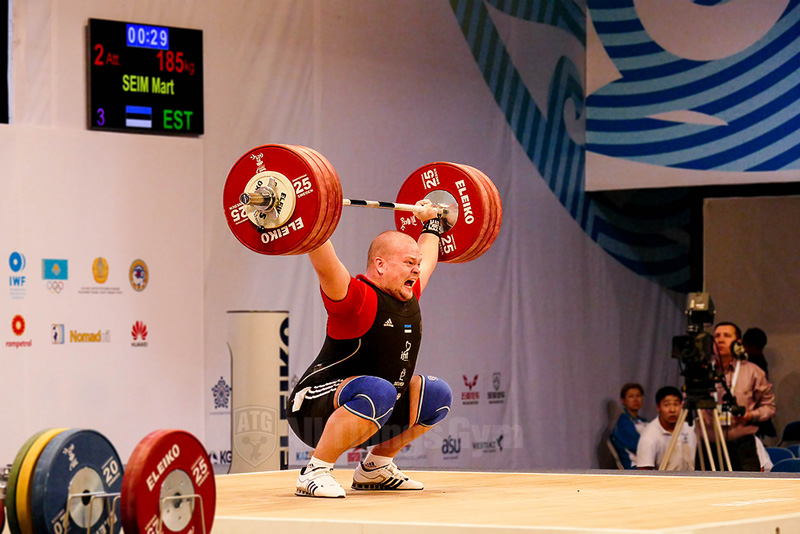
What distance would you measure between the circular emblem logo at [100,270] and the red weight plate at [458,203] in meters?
2.53

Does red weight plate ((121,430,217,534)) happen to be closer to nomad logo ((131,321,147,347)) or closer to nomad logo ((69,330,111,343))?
nomad logo ((69,330,111,343))

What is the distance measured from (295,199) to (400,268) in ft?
1.45

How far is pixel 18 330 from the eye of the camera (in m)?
6.43

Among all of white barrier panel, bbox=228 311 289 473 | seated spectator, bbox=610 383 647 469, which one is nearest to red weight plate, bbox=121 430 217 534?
white barrier panel, bbox=228 311 289 473

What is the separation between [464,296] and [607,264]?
6.17ft

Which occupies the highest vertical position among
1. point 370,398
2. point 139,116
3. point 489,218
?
point 139,116

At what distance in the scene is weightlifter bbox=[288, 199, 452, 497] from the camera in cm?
399

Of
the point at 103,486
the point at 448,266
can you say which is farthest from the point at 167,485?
the point at 448,266

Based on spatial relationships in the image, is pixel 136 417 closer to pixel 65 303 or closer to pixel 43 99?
pixel 65 303

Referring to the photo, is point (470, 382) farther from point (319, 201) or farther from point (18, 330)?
point (319, 201)

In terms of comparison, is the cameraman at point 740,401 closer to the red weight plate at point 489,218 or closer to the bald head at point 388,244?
the red weight plate at point 489,218

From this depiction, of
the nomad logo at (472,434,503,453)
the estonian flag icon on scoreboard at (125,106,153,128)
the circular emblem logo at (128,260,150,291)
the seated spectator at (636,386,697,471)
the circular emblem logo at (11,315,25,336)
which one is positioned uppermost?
the estonian flag icon on scoreboard at (125,106,153,128)

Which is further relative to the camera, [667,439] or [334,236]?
[334,236]

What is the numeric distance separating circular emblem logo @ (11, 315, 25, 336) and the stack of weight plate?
365 cm
